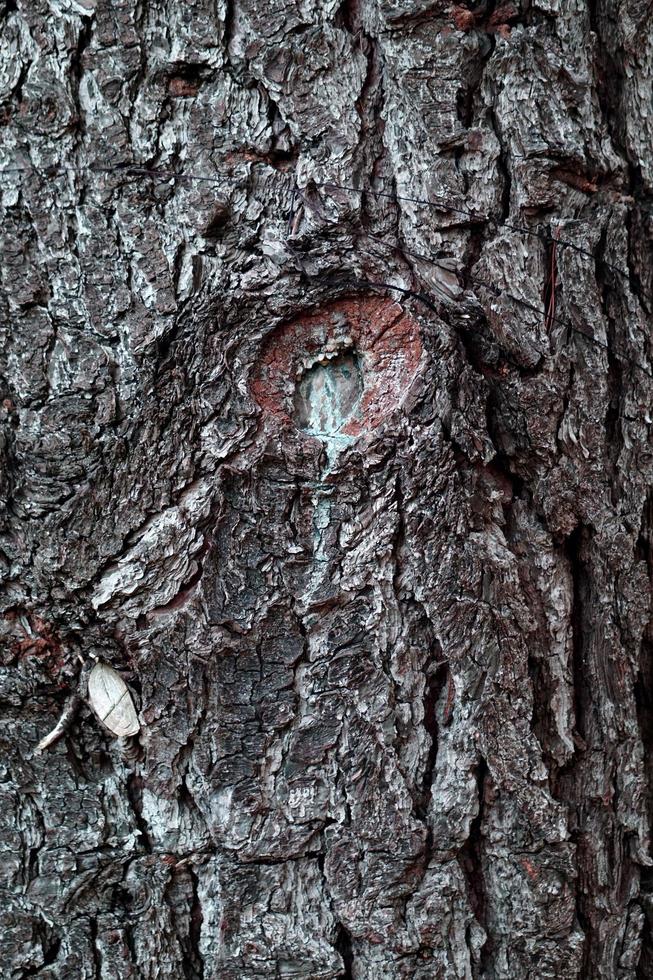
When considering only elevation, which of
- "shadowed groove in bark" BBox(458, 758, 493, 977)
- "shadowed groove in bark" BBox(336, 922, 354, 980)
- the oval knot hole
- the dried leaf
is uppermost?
the oval knot hole

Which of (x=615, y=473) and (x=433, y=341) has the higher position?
(x=433, y=341)

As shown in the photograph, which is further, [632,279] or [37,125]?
[632,279]

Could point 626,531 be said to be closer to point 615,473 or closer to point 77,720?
point 615,473

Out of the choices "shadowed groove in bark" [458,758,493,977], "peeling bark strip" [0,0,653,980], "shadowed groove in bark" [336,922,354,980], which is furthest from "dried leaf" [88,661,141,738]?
"shadowed groove in bark" [458,758,493,977]

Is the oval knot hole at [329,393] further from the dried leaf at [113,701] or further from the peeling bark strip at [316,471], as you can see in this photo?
the dried leaf at [113,701]

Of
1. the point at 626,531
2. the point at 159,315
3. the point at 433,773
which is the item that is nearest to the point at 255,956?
the point at 433,773

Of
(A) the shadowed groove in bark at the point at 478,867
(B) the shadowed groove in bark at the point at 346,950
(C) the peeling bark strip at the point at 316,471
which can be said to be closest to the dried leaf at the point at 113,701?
(C) the peeling bark strip at the point at 316,471

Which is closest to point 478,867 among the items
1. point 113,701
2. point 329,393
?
point 113,701

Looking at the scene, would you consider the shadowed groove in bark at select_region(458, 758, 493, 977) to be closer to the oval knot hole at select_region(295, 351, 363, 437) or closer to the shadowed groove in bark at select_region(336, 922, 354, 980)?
the shadowed groove in bark at select_region(336, 922, 354, 980)
